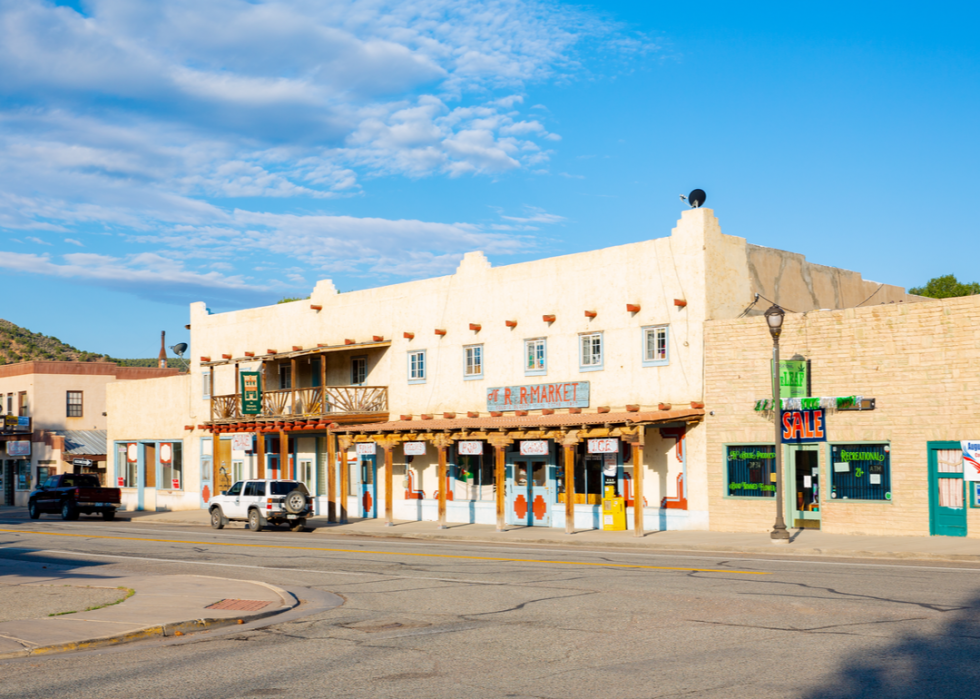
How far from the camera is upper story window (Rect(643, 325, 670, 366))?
28.0 m

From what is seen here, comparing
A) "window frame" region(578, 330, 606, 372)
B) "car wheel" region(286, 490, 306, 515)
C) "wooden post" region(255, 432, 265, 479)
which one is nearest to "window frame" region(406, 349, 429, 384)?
"car wheel" region(286, 490, 306, 515)

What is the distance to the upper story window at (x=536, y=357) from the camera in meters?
31.2

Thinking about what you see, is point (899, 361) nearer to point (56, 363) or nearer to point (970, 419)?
point (970, 419)

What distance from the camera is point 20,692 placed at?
336 inches

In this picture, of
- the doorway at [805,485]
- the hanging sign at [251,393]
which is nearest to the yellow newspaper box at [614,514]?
the doorway at [805,485]

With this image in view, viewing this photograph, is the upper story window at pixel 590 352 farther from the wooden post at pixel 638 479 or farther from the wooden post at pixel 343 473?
the wooden post at pixel 343 473

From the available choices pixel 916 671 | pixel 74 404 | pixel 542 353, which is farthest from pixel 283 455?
pixel 916 671

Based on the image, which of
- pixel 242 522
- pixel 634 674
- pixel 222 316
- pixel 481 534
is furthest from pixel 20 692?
pixel 222 316

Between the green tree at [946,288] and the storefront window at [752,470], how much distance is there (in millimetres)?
40768

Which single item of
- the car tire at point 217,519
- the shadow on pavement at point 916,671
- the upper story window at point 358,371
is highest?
the upper story window at point 358,371

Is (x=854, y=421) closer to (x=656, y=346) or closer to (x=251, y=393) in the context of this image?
(x=656, y=346)

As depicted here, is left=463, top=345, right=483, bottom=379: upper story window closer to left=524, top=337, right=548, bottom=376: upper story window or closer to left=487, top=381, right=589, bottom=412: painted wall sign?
left=487, top=381, right=589, bottom=412: painted wall sign

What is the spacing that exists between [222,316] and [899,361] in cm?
2954

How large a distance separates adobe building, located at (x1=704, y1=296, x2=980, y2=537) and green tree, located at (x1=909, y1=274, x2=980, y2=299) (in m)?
40.6
